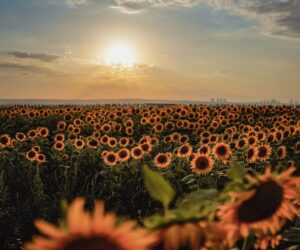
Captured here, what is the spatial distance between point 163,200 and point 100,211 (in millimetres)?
207

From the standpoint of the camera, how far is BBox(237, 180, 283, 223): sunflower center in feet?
2.84

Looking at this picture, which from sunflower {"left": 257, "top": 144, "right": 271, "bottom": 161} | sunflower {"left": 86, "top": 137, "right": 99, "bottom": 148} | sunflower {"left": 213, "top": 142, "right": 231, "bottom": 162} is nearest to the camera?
sunflower {"left": 213, "top": 142, "right": 231, "bottom": 162}

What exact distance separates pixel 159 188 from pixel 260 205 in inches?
9.8

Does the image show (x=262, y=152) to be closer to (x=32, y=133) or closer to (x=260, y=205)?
(x=260, y=205)

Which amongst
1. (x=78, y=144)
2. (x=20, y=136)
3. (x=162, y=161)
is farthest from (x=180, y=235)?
(x=20, y=136)

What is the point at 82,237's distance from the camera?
58 cm

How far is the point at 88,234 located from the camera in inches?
22.6

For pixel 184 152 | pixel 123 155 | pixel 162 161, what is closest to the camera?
pixel 162 161

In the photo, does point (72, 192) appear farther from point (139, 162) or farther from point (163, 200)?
point (163, 200)

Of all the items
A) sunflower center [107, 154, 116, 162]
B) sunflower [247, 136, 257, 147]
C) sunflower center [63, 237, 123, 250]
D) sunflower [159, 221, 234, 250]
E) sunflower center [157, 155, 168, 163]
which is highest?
sunflower center [63, 237, 123, 250]

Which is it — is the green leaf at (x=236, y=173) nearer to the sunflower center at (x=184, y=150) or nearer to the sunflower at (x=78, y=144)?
the sunflower center at (x=184, y=150)

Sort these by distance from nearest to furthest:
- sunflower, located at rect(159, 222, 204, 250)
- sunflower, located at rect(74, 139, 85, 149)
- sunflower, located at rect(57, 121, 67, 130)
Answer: sunflower, located at rect(159, 222, 204, 250) < sunflower, located at rect(74, 139, 85, 149) < sunflower, located at rect(57, 121, 67, 130)

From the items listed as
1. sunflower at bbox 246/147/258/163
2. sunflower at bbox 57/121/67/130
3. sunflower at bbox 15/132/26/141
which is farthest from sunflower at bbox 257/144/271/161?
sunflower at bbox 57/121/67/130

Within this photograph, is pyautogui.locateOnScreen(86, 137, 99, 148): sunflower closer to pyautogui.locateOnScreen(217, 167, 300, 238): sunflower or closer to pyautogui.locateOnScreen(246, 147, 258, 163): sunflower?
pyautogui.locateOnScreen(246, 147, 258, 163): sunflower
